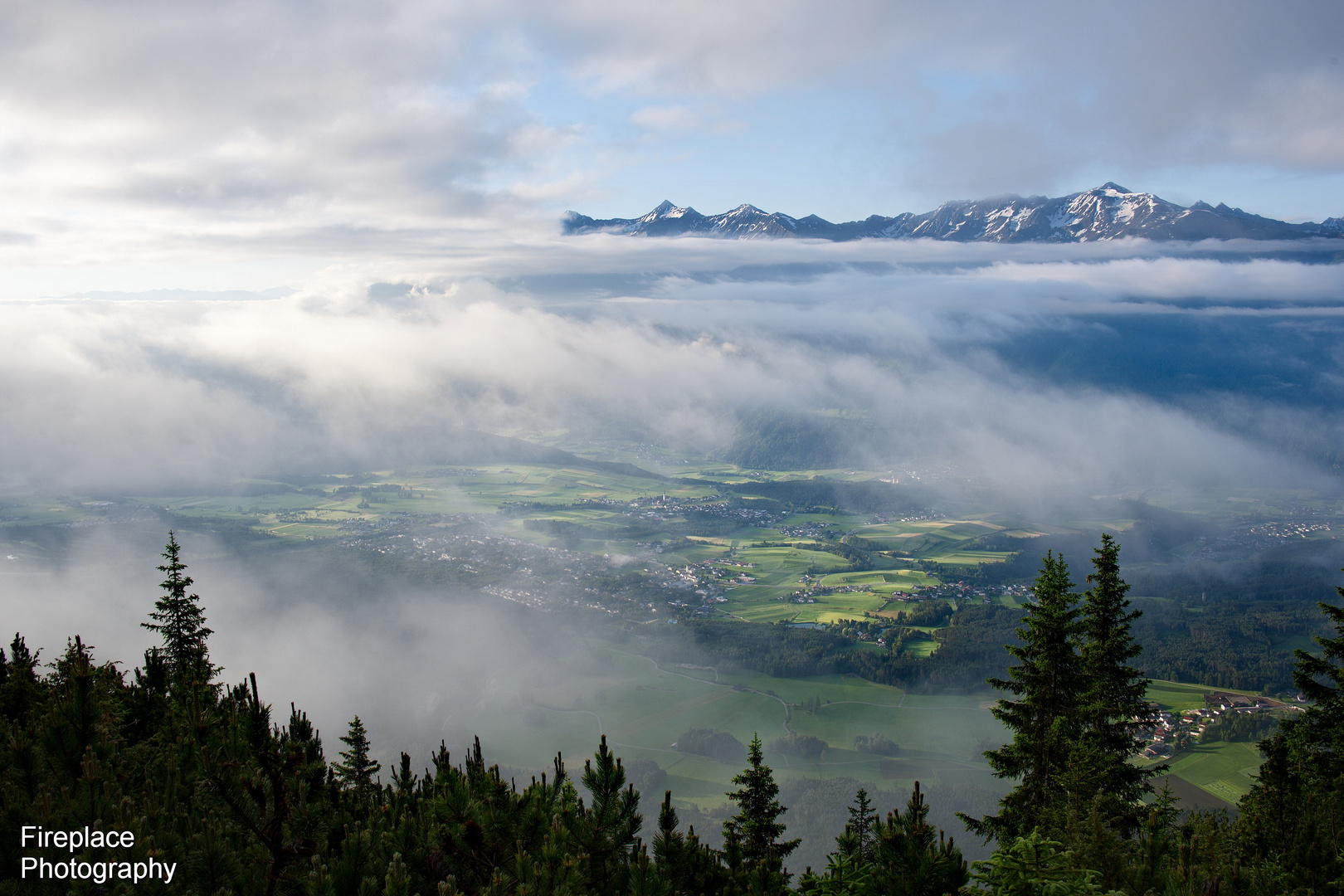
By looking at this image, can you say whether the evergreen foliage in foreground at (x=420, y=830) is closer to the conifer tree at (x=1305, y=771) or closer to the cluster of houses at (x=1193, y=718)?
the conifer tree at (x=1305, y=771)

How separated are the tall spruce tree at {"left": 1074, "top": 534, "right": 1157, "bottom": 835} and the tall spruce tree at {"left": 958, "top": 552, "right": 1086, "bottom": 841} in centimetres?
39

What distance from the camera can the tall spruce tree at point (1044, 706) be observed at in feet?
51.9

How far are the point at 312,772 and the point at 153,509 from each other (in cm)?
16173

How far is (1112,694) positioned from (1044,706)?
242cm

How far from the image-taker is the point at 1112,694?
17016 millimetres

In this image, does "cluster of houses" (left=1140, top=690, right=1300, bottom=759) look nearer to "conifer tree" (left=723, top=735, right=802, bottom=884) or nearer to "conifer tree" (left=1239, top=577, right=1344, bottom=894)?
"conifer tree" (left=1239, top=577, right=1344, bottom=894)

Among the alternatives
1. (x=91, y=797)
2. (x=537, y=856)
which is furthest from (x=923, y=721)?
(x=91, y=797)

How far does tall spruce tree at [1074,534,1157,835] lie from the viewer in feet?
52.1

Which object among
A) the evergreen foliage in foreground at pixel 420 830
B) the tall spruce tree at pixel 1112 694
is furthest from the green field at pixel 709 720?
the evergreen foliage in foreground at pixel 420 830

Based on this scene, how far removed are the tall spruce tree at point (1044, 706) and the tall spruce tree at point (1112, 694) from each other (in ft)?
1.28

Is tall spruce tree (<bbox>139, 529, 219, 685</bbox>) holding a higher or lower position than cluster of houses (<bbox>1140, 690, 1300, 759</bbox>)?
higher

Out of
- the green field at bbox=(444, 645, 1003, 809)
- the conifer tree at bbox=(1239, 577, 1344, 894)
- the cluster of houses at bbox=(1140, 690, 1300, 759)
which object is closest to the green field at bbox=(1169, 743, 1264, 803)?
the cluster of houses at bbox=(1140, 690, 1300, 759)

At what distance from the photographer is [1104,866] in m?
9.80

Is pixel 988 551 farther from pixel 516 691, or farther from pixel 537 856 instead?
pixel 537 856
